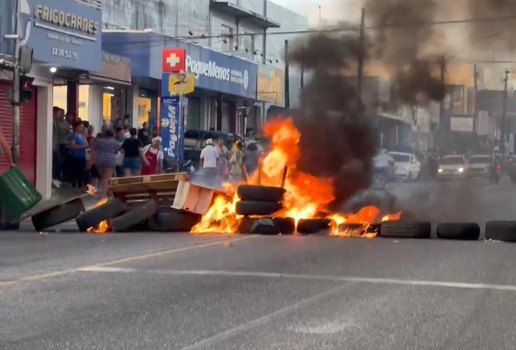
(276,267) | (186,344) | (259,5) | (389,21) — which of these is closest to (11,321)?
(186,344)

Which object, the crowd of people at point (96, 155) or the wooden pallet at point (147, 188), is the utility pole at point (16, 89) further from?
the wooden pallet at point (147, 188)

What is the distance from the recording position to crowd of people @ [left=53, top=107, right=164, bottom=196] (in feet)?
67.3

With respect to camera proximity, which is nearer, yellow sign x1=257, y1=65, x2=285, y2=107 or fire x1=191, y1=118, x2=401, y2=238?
fire x1=191, y1=118, x2=401, y2=238

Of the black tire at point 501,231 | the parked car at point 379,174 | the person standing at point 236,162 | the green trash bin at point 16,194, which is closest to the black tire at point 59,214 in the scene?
the green trash bin at point 16,194

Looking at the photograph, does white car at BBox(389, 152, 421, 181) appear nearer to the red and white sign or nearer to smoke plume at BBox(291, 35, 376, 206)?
the red and white sign

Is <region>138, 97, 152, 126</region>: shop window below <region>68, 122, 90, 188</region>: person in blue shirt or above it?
above

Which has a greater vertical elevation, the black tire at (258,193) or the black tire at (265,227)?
the black tire at (258,193)

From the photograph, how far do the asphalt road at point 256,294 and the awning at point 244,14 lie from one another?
2785cm

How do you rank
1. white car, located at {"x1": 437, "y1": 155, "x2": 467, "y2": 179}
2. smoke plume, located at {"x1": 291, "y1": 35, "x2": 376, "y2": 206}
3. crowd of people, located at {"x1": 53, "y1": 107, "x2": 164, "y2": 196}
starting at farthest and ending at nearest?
white car, located at {"x1": 437, "y1": 155, "x2": 467, "y2": 179}, crowd of people, located at {"x1": 53, "y1": 107, "x2": 164, "y2": 196}, smoke plume, located at {"x1": 291, "y1": 35, "x2": 376, "y2": 206}

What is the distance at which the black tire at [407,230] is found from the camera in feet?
46.1

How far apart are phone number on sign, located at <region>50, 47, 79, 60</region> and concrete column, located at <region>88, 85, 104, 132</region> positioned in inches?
219

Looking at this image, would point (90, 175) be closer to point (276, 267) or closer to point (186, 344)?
point (276, 267)

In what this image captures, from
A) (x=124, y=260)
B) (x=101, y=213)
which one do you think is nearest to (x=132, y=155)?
(x=101, y=213)

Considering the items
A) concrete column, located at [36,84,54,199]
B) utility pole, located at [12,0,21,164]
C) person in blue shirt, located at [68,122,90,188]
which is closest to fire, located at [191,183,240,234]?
utility pole, located at [12,0,21,164]
